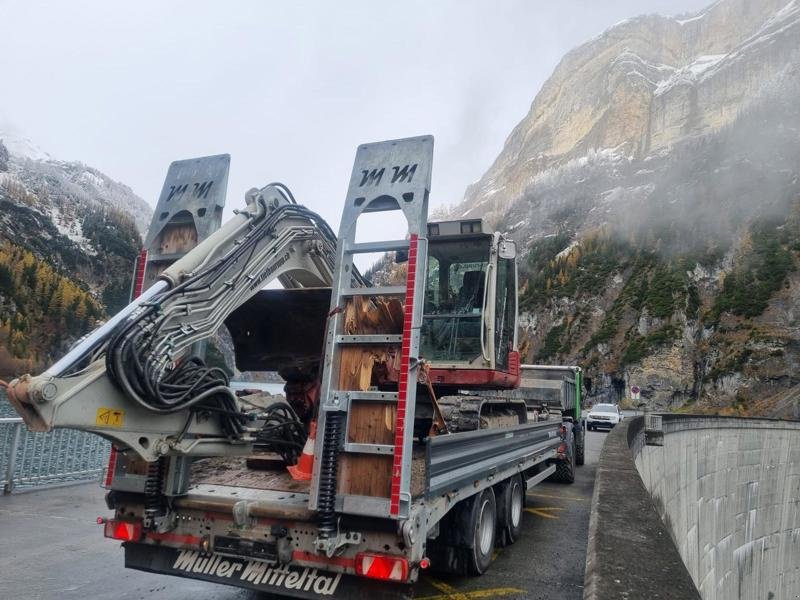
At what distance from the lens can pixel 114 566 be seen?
5.52 metres

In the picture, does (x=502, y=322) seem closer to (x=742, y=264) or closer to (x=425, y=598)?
(x=425, y=598)

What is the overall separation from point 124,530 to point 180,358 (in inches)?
56.8

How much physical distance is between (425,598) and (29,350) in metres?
83.0

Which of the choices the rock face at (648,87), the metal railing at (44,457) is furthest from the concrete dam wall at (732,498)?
the rock face at (648,87)

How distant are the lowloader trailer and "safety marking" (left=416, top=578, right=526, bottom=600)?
0.61ft

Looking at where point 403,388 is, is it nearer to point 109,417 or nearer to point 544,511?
point 109,417

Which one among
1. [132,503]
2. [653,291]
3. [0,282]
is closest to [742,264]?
[653,291]

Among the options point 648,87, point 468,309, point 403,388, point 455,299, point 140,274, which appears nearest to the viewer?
point 403,388

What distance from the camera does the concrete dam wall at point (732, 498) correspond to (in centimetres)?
1430

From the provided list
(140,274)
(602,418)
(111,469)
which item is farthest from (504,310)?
(602,418)

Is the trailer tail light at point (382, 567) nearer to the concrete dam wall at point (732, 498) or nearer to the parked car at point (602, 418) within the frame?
the concrete dam wall at point (732, 498)

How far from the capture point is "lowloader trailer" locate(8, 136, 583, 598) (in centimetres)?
350

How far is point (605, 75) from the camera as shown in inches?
5246

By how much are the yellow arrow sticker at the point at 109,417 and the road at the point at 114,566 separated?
91.7 inches
